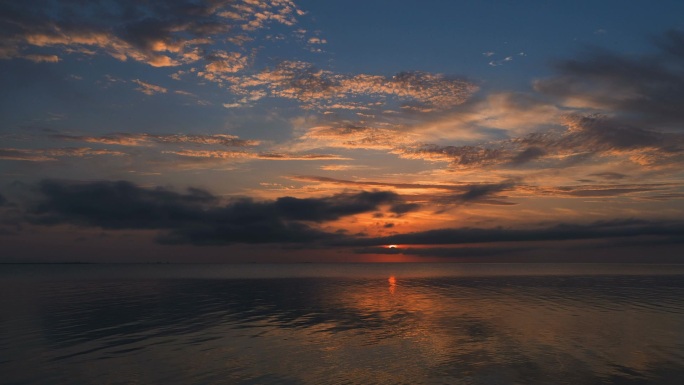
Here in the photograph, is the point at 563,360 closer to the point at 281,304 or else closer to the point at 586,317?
the point at 586,317

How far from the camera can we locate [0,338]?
1613 inches

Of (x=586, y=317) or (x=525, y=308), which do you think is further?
(x=525, y=308)

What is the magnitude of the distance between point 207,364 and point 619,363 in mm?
27752

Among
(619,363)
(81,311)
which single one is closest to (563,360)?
(619,363)

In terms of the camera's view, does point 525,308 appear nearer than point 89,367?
No

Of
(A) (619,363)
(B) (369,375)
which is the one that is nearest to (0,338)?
(B) (369,375)

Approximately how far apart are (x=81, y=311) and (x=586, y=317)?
2445 inches

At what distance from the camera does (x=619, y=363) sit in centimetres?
3186

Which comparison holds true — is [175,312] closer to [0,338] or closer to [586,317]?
[0,338]

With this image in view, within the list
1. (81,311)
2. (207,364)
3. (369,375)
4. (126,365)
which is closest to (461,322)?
(369,375)

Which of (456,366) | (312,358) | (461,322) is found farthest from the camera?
(461,322)

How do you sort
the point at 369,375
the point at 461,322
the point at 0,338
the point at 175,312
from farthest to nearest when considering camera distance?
the point at 175,312
the point at 461,322
the point at 0,338
the point at 369,375

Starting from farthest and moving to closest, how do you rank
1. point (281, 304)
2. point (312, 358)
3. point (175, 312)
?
point (281, 304), point (175, 312), point (312, 358)

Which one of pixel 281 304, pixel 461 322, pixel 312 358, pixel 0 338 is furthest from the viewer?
pixel 281 304
